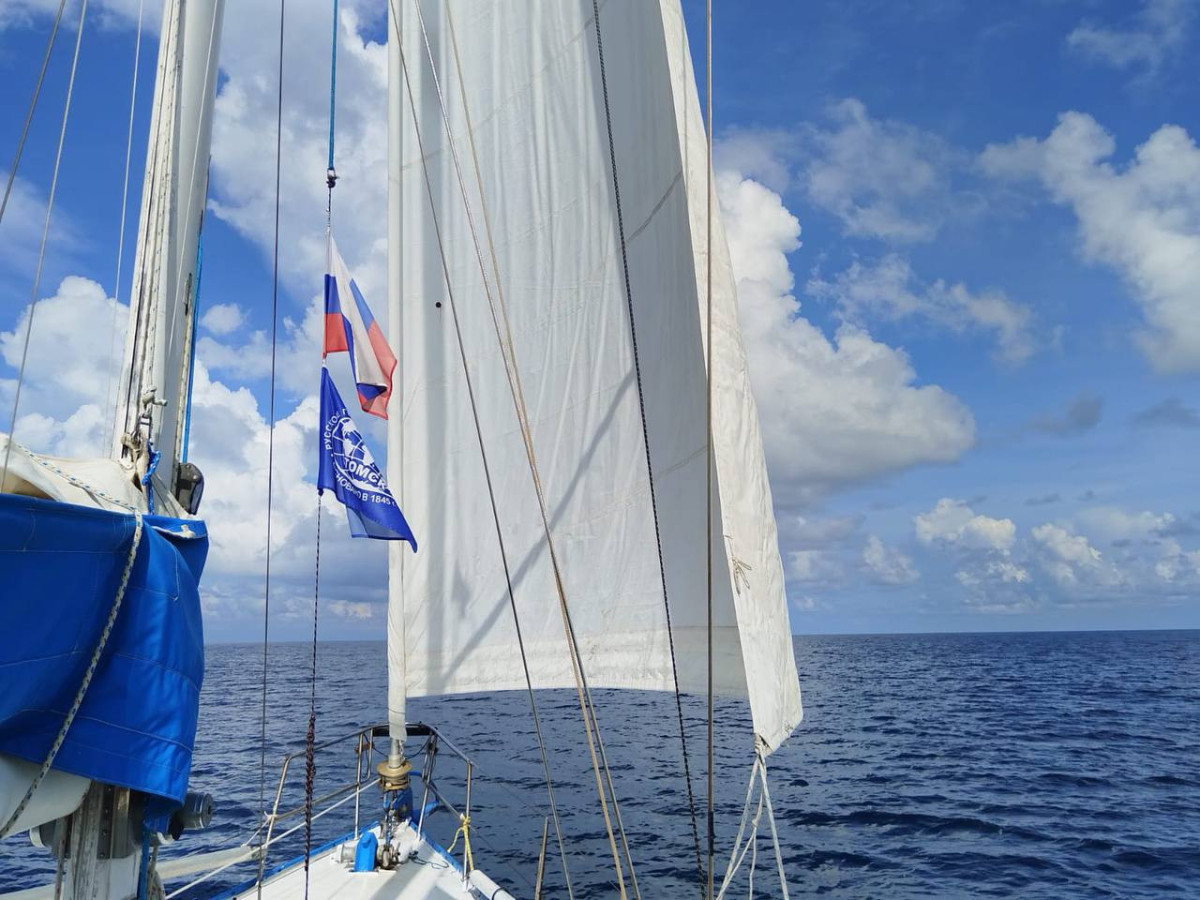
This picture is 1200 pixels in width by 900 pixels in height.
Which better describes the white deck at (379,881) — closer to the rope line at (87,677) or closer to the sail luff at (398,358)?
the sail luff at (398,358)

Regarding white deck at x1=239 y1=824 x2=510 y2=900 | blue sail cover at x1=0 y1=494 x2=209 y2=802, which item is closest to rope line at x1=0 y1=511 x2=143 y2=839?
blue sail cover at x1=0 y1=494 x2=209 y2=802

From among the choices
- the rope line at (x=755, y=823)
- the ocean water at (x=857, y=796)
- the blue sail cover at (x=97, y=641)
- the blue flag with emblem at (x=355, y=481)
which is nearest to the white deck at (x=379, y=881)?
the rope line at (x=755, y=823)

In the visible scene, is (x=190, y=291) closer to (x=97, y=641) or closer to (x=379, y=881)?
(x=97, y=641)

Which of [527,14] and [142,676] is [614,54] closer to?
[527,14]

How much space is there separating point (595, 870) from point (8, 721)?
36.9 ft

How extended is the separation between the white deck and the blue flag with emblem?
10.3 feet

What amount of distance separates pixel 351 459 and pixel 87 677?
9.26 ft

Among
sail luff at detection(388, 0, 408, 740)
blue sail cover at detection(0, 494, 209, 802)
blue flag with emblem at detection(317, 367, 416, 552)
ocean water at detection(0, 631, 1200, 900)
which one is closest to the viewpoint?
blue sail cover at detection(0, 494, 209, 802)

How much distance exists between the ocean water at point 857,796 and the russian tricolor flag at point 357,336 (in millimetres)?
8052

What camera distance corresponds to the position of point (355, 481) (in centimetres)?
585

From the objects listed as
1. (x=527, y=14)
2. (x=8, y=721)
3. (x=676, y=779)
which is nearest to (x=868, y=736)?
(x=676, y=779)

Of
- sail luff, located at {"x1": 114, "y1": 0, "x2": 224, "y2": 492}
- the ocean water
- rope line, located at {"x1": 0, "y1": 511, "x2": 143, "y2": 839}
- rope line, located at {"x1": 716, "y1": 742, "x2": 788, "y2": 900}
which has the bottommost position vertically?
the ocean water

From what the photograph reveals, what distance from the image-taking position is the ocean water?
12.4 m

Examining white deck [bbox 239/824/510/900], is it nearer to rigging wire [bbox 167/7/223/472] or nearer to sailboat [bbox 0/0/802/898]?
sailboat [bbox 0/0/802/898]
